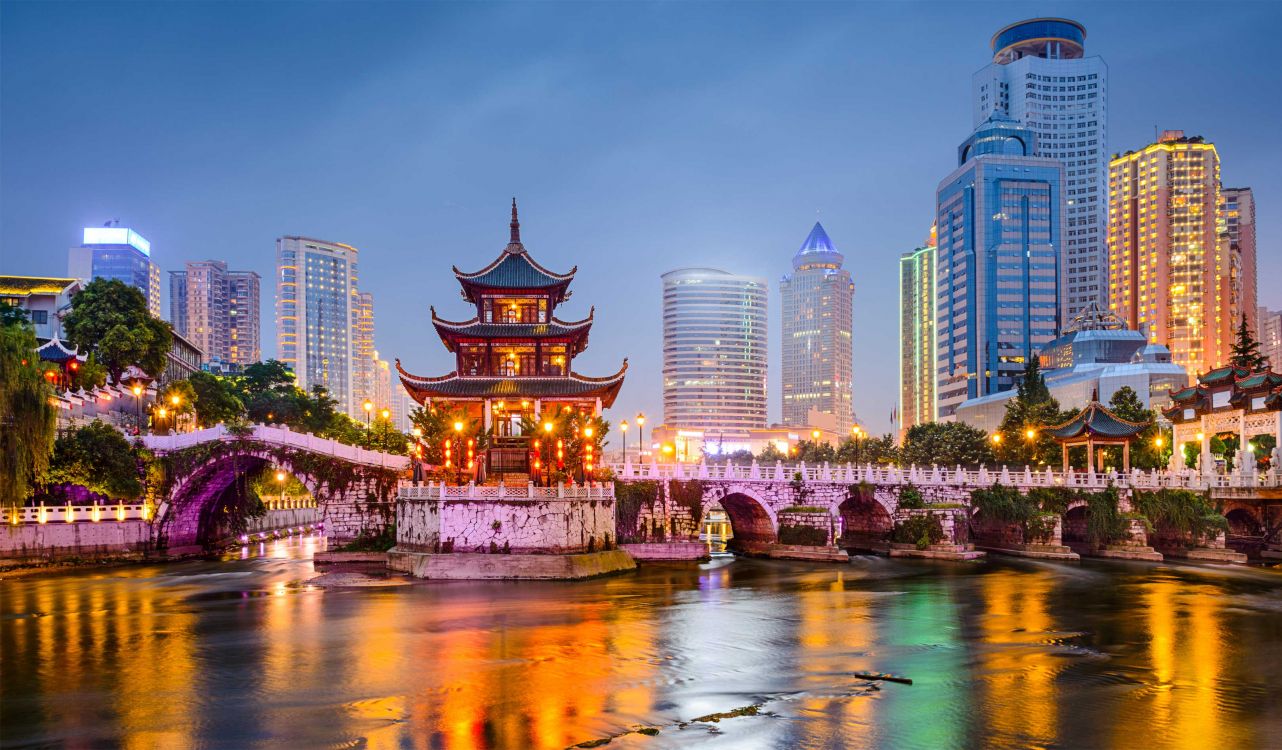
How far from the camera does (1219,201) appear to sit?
170125 millimetres

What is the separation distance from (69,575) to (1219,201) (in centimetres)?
18851

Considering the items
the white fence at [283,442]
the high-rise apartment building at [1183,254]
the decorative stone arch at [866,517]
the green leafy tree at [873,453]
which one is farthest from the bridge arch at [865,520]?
the high-rise apartment building at [1183,254]

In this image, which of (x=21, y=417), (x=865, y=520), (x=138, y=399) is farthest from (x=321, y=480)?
(x=865, y=520)

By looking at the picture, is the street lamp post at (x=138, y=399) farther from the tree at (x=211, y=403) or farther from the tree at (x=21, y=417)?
the tree at (x=21, y=417)

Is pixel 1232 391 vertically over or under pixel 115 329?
under

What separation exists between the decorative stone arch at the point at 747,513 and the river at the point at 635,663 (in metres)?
10.7

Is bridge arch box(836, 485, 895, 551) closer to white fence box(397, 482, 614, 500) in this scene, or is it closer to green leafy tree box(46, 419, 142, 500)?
white fence box(397, 482, 614, 500)

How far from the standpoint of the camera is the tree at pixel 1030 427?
235 feet

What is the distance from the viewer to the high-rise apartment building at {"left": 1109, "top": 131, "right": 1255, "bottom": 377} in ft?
547

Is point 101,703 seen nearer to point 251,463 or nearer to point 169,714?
point 169,714

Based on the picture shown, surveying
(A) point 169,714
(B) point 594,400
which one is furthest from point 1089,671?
(B) point 594,400

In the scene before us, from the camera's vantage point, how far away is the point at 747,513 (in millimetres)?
55562

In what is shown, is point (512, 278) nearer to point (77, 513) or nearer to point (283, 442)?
point (283, 442)

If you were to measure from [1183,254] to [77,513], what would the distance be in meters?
180
